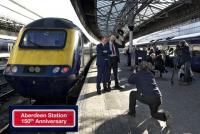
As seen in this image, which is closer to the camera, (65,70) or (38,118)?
(38,118)

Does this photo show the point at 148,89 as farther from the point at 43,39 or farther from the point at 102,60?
the point at 43,39

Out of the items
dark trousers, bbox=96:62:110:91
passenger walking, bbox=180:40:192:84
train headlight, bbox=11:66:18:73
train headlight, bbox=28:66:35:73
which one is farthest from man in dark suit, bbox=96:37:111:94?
passenger walking, bbox=180:40:192:84

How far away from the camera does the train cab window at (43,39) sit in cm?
1126

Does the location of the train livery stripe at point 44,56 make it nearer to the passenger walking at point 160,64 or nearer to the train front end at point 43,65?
the train front end at point 43,65

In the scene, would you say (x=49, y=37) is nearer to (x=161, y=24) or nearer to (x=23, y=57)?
(x=23, y=57)

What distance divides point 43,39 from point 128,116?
4396 millimetres

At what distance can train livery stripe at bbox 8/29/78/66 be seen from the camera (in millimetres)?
10602

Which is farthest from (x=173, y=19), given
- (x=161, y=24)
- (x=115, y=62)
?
(x=115, y=62)

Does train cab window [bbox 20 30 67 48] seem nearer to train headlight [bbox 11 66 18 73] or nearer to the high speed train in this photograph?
the high speed train

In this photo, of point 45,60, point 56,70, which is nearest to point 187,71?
point 56,70

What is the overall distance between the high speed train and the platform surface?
88 cm

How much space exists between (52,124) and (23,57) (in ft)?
22.4

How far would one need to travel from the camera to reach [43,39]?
37.5ft

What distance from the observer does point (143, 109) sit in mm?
9141
